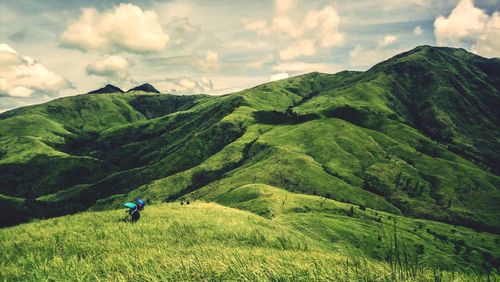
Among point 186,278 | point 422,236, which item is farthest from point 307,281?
point 422,236

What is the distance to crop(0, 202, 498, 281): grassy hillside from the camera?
24.3 feet

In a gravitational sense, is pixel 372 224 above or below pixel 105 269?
below

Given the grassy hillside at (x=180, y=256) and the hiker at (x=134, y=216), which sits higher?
the grassy hillside at (x=180, y=256)

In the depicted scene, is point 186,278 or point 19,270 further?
point 19,270

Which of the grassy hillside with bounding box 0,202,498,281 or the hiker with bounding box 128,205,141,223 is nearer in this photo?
the grassy hillside with bounding box 0,202,498,281

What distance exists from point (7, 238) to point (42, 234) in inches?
73.1

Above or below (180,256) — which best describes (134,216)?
below

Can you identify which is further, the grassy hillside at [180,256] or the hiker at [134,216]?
the hiker at [134,216]

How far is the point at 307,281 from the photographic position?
6902 millimetres

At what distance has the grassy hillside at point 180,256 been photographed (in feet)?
24.3

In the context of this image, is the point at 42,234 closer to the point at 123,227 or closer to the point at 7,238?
the point at 7,238

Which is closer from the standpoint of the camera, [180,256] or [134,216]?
[180,256]

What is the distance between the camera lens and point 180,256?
10578 mm

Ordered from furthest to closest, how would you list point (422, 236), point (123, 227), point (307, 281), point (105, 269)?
point (422, 236)
point (123, 227)
point (105, 269)
point (307, 281)
